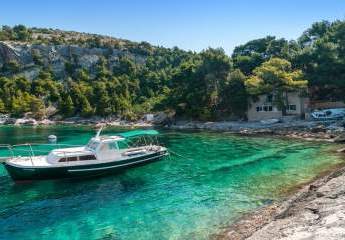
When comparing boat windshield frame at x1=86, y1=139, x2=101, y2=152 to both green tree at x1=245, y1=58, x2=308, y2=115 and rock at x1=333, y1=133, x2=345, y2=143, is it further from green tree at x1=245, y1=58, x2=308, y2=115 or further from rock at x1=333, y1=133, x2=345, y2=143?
green tree at x1=245, y1=58, x2=308, y2=115

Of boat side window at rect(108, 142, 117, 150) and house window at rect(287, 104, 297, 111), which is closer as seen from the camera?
boat side window at rect(108, 142, 117, 150)

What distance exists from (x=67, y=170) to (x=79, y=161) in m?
1.32

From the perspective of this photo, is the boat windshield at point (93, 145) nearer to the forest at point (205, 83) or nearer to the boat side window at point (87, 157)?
the boat side window at point (87, 157)

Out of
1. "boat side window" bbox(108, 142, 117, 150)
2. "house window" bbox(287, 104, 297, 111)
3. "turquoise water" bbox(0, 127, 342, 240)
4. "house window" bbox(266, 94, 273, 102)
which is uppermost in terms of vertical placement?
"house window" bbox(266, 94, 273, 102)

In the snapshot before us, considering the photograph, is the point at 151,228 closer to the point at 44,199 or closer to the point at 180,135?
the point at 44,199

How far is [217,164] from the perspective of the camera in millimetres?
39000

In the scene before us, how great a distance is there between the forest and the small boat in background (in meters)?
35.4

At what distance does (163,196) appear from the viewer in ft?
93.7

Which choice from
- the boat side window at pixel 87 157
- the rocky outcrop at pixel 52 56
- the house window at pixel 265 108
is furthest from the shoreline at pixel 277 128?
the rocky outcrop at pixel 52 56

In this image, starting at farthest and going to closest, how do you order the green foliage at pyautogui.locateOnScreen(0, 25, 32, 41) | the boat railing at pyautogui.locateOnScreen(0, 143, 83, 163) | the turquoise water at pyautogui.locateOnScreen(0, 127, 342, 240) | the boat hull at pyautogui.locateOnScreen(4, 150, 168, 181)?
the green foliage at pyautogui.locateOnScreen(0, 25, 32, 41) → the boat railing at pyautogui.locateOnScreen(0, 143, 83, 163) → the boat hull at pyautogui.locateOnScreen(4, 150, 168, 181) → the turquoise water at pyautogui.locateOnScreen(0, 127, 342, 240)

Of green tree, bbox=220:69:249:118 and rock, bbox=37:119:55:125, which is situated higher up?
green tree, bbox=220:69:249:118

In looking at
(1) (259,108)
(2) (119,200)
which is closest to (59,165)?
(2) (119,200)

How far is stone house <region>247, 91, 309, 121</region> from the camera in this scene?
67.5 metres

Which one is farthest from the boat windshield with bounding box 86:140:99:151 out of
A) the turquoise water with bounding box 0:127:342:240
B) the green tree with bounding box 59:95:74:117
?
the green tree with bounding box 59:95:74:117
